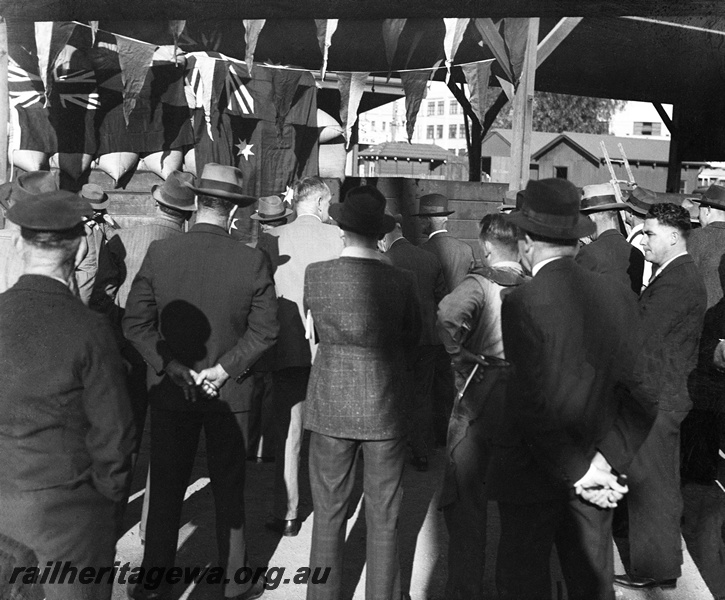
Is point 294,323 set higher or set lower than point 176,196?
lower

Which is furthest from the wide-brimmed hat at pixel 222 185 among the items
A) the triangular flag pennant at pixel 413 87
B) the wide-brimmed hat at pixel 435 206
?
the triangular flag pennant at pixel 413 87

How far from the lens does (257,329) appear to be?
3.83 meters

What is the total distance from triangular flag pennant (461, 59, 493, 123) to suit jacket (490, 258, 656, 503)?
7.53 meters

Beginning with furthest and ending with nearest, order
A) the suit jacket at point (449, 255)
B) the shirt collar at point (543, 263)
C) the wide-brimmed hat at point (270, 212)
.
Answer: the suit jacket at point (449, 255)
the wide-brimmed hat at point (270, 212)
the shirt collar at point (543, 263)

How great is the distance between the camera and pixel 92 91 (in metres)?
9.18

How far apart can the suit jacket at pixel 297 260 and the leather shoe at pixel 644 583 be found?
2.19 meters

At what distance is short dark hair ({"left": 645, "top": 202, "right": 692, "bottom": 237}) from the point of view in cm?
417

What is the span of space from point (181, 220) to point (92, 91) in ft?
17.2

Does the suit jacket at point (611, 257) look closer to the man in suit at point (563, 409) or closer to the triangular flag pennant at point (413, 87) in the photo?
the man in suit at point (563, 409)

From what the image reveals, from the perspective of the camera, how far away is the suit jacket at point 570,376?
2783mm

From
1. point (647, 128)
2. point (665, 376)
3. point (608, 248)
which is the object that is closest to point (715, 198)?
point (608, 248)

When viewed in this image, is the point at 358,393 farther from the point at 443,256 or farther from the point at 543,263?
the point at 443,256

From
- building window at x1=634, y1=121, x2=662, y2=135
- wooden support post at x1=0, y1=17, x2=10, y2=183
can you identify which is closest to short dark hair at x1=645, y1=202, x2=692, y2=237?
wooden support post at x1=0, y1=17, x2=10, y2=183

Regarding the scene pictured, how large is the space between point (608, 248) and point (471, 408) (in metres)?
1.97
